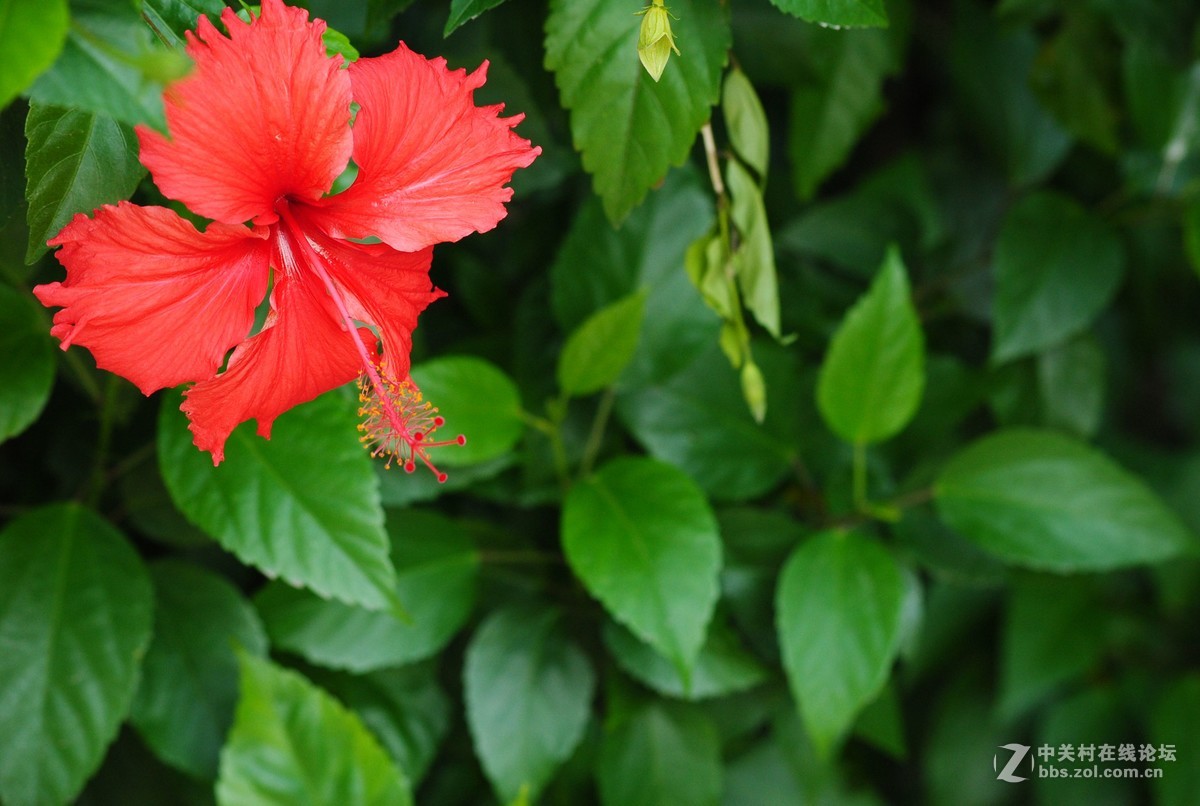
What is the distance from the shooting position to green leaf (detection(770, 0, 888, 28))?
52cm

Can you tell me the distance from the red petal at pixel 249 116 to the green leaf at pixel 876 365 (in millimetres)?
511

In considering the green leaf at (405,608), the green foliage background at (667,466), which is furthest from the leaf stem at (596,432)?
the green leaf at (405,608)

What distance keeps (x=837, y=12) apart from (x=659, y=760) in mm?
656

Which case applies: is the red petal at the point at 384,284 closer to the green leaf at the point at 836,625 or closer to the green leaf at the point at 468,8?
the green leaf at the point at 468,8

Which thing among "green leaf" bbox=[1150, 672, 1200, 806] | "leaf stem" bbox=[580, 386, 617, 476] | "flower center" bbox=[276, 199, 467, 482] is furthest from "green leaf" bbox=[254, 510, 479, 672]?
"green leaf" bbox=[1150, 672, 1200, 806]

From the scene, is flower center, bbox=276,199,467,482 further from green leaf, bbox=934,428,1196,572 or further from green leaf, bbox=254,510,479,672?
green leaf, bbox=934,428,1196,572

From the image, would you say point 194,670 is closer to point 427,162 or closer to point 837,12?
point 427,162

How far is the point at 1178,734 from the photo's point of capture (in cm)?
118

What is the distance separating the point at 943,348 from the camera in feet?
4.03

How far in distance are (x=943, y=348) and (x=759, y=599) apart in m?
0.46

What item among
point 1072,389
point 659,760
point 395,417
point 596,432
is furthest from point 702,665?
point 1072,389

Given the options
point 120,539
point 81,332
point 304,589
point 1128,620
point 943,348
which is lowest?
point 1128,620

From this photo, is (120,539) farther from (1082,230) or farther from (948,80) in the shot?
(948,80)

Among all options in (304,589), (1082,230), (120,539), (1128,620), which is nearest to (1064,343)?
(1082,230)
